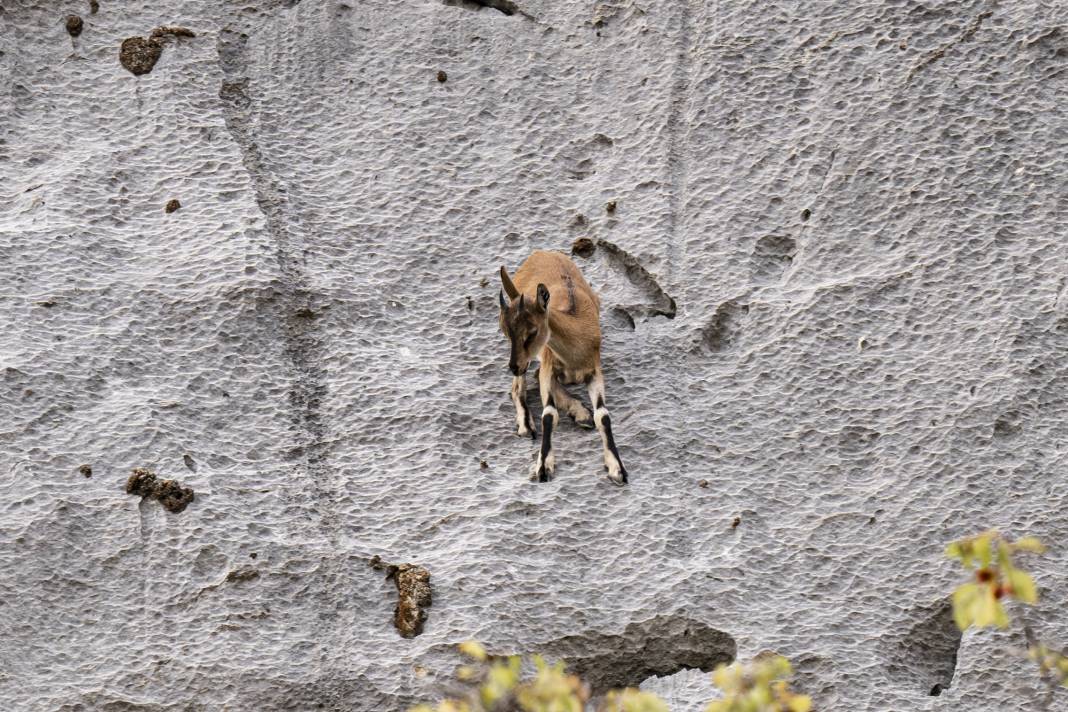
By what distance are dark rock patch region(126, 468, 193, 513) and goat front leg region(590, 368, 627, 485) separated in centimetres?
241

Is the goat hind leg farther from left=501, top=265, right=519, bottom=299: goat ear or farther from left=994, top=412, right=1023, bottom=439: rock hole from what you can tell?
left=994, top=412, right=1023, bottom=439: rock hole

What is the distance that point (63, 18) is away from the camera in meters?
10.6

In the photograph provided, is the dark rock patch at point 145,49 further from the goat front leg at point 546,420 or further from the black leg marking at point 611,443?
the black leg marking at point 611,443

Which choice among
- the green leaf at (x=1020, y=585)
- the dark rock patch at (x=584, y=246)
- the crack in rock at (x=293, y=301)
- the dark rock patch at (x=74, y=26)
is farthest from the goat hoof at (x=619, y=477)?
the dark rock patch at (x=74, y=26)

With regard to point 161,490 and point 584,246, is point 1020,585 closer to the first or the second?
point 161,490

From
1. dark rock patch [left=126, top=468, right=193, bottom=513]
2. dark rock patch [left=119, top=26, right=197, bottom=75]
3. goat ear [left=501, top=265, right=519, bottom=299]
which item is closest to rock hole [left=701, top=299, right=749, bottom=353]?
goat ear [left=501, top=265, right=519, bottom=299]

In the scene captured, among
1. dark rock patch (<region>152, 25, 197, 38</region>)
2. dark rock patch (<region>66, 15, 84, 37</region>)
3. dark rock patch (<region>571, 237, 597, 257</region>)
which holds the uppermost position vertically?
dark rock patch (<region>66, 15, 84, 37</region>)

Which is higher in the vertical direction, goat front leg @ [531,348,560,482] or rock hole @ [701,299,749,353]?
rock hole @ [701,299,749,353]

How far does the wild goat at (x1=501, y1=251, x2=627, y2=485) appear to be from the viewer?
864 centimetres

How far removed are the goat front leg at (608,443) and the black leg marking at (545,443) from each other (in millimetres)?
286

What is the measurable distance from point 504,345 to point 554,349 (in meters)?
0.44

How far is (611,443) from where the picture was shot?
8.52 meters

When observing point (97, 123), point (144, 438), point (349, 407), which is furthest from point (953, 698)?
point (97, 123)

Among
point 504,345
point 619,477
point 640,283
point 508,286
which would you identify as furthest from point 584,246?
point 619,477
